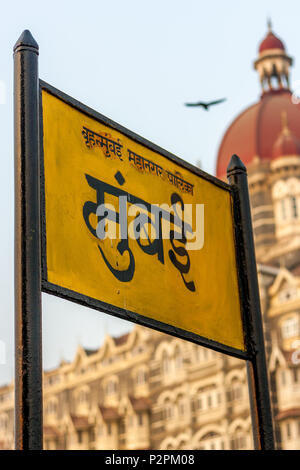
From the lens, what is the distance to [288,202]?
1935 inches

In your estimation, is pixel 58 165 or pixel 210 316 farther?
pixel 210 316

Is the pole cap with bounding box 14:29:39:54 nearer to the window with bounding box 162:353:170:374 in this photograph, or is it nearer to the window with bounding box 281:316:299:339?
the window with bounding box 281:316:299:339

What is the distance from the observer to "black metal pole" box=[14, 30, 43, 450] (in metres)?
2.68

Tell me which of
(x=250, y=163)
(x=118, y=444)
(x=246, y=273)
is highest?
(x=250, y=163)

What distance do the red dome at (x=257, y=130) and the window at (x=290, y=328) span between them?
13405mm

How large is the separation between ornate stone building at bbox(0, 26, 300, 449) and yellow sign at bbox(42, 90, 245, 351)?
35.9 meters

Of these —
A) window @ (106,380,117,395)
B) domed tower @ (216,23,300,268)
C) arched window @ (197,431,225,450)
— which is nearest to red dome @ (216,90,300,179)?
domed tower @ (216,23,300,268)

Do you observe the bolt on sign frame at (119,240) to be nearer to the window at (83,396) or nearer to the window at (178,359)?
the window at (178,359)

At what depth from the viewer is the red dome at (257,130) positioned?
52.1 metres

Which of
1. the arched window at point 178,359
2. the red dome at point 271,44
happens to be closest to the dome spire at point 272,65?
the red dome at point 271,44

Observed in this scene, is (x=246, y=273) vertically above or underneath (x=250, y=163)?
underneath

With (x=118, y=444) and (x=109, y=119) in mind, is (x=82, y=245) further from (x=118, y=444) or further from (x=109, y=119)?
(x=118, y=444)
